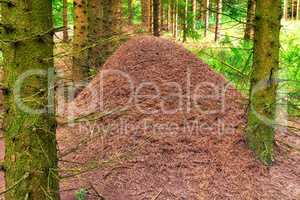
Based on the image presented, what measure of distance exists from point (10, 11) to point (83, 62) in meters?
5.89

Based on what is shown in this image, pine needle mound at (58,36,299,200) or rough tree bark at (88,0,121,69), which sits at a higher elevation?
rough tree bark at (88,0,121,69)

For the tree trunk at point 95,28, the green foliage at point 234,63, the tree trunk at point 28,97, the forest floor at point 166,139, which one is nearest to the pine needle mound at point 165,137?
the forest floor at point 166,139

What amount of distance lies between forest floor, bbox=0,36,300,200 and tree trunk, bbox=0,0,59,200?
1.08 metres

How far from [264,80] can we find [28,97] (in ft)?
9.19

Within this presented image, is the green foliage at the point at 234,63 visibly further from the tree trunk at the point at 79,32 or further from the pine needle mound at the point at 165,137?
the tree trunk at the point at 79,32

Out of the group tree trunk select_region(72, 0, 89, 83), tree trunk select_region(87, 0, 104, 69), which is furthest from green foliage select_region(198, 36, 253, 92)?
tree trunk select_region(72, 0, 89, 83)

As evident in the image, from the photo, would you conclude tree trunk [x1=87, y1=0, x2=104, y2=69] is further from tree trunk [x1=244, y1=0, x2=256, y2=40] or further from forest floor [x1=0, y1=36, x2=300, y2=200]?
tree trunk [x1=244, y1=0, x2=256, y2=40]

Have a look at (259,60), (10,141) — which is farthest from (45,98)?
(259,60)

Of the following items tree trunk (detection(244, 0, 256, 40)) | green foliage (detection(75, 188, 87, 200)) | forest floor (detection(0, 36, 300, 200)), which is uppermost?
tree trunk (detection(244, 0, 256, 40))

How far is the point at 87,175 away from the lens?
16.2 feet

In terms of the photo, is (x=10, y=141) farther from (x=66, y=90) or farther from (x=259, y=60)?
(x=66, y=90)

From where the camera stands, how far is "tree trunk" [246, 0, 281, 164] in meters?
4.75

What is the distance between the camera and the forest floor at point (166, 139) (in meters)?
4.70

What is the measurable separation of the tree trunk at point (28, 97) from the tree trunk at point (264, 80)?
2.54m
